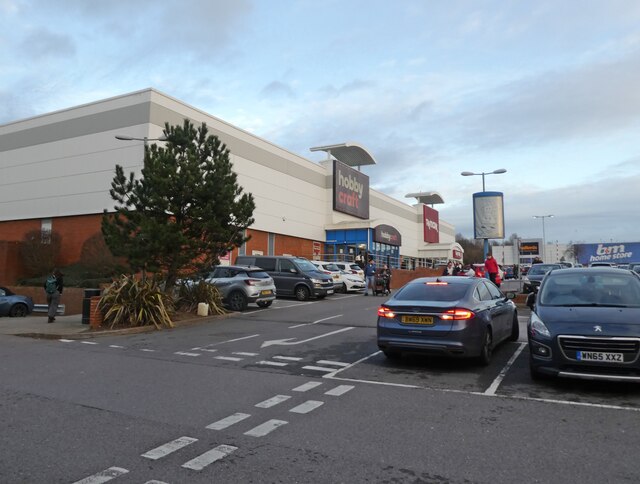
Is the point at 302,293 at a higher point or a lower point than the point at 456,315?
lower

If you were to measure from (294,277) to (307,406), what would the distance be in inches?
627

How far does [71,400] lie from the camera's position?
21.5ft

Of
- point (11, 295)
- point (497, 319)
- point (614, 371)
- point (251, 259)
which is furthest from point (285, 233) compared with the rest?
point (614, 371)

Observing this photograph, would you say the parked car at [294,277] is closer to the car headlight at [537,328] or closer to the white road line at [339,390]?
the white road line at [339,390]

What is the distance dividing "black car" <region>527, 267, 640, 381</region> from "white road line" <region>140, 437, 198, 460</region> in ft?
15.4

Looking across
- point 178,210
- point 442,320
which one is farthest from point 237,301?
point 442,320

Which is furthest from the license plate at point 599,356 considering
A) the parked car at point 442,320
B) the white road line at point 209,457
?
the white road line at point 209,457

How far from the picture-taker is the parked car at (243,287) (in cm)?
1794

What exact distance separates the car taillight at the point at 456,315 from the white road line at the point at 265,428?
3470 millimetres

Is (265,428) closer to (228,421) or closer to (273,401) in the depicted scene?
(228,421)

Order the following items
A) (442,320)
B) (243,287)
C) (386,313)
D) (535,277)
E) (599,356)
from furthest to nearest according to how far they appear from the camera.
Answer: (535,277), (243,287), (386,313), (442,320), (599,356)

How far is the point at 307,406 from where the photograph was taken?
244 inches

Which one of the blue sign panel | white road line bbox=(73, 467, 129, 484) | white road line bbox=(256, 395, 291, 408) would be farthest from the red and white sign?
white road line bbox=(73, 467, 129, 484)

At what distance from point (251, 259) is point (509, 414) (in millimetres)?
17756
